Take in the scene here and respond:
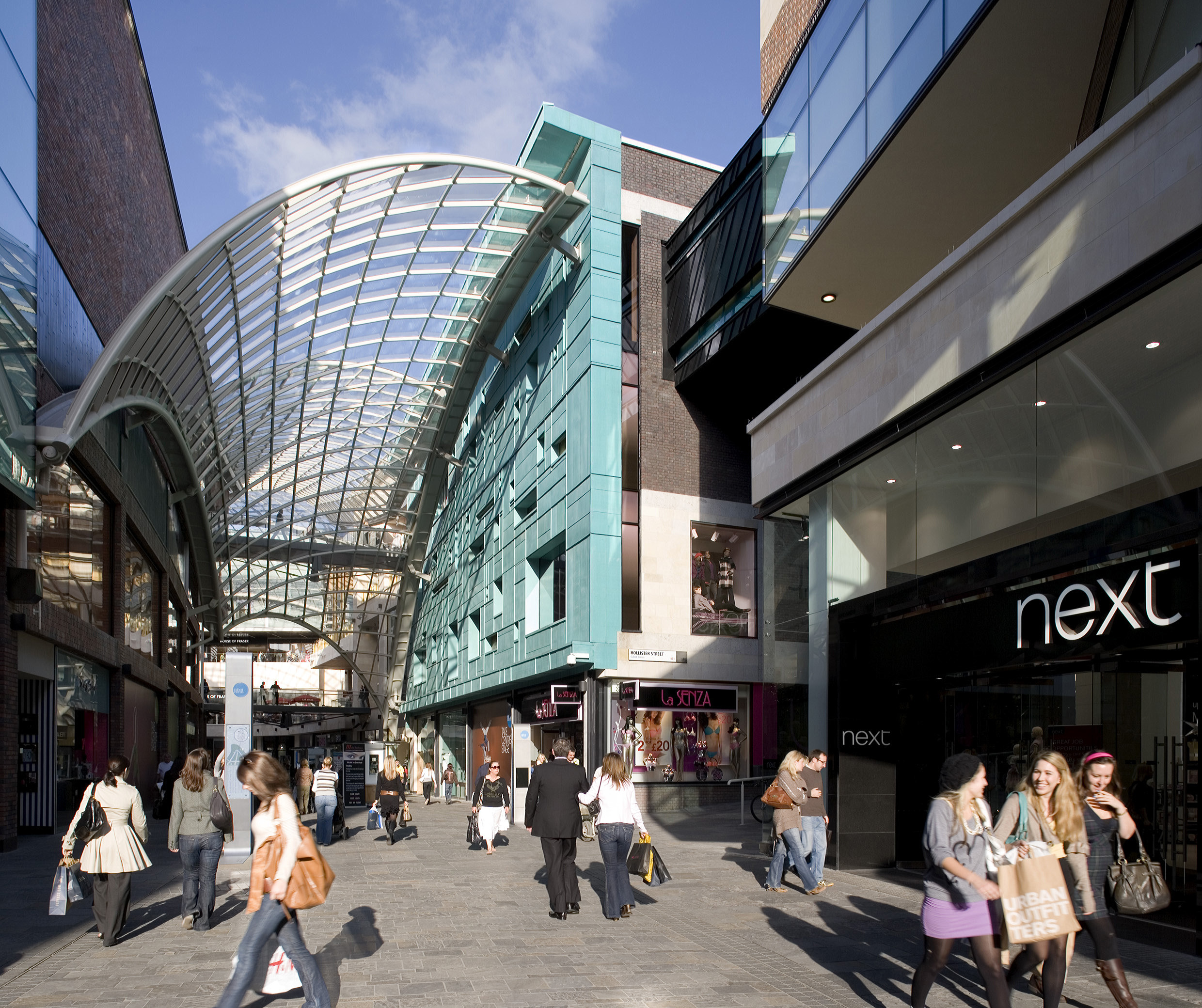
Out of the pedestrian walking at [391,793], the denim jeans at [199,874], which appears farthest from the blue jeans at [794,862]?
the pedestrian walking at [391,793]

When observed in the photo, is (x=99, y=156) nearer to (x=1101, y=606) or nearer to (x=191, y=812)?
(x=191, y=812)

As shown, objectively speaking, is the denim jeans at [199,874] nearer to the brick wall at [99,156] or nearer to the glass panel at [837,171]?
the glass panel at [837,171]

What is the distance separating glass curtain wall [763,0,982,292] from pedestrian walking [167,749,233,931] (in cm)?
1042

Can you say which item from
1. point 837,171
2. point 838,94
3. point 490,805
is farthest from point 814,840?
point 838,94

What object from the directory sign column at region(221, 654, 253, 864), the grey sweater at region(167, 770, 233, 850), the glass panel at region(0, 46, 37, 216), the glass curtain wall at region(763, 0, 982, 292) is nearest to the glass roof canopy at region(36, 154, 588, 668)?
the glass panel at region(0, 46, 37, 216)

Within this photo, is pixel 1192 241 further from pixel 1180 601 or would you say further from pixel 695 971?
pixel 695 971

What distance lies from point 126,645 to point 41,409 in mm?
10234

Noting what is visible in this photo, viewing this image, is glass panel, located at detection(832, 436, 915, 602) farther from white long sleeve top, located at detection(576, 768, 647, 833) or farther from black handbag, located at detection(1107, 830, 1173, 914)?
black handbag, located at detection(1107, 830, 1173, 914)

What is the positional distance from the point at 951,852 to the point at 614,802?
4695 millimetres

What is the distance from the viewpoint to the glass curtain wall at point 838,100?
1159 centimetres

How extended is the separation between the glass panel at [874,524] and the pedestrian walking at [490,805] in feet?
21.8

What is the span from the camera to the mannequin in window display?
975 inches

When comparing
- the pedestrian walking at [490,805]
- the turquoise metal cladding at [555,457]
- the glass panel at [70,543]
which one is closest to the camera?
the pedestrian walking at [490,805]

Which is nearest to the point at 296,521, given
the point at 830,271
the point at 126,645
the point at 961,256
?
the point at 126,645
